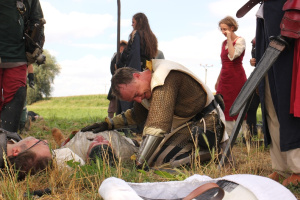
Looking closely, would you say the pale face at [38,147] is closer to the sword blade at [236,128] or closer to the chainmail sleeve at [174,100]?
the chainmail sleeve at [174,100]

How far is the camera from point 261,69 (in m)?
2.96

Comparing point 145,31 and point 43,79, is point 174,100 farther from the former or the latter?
point 43,79

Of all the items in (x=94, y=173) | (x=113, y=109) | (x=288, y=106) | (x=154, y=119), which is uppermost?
(x=288, y=106)

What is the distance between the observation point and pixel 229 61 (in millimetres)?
6270

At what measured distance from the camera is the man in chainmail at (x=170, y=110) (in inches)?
137

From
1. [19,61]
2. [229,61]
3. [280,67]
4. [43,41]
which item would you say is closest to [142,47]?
[229,61]

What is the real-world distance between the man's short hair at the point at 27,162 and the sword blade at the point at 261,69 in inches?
54.7

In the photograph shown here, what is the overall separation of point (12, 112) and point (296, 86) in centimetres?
313

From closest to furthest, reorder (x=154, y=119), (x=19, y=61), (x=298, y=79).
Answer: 1. (x=298, y=79)
2. (x=154, y=119)
3. (x=19, y=61)

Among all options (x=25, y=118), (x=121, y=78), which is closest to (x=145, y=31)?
(x=25, y=118)

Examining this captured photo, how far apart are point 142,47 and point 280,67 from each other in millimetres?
3831

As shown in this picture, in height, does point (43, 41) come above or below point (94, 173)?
above

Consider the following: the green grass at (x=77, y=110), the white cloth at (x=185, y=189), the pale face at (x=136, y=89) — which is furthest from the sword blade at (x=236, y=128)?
the green grass at (x=77, y=110)

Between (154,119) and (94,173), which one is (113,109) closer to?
(154,119)
